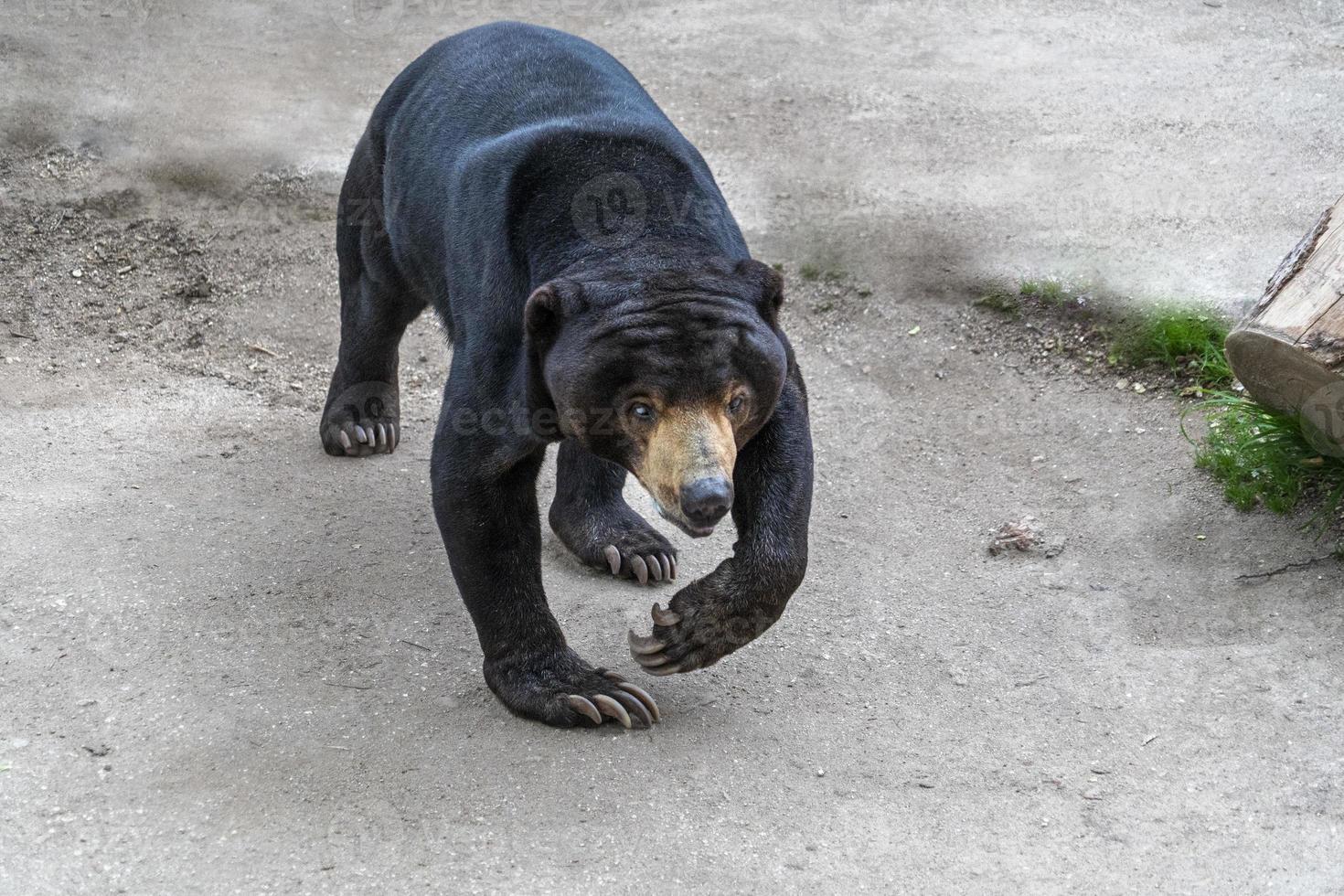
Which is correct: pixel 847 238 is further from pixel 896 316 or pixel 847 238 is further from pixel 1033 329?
pixel 1033 329

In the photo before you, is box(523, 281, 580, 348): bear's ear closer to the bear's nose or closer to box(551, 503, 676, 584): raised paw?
the bear's nose

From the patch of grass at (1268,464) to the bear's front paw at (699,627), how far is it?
6.61 feet

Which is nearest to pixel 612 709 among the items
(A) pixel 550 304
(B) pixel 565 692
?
(B) pixel 565 692

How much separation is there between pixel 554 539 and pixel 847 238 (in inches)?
97.2

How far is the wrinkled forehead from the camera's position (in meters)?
3.32

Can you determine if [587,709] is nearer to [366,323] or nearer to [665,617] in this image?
[665,617]

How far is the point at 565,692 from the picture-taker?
3.99 meters

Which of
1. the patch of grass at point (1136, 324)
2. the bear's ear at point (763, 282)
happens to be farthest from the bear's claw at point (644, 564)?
the patch of grass at point (1136, 324)

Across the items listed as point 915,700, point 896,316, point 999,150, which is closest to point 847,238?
point 896,316

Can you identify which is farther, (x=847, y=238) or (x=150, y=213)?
(x=150, y=213)

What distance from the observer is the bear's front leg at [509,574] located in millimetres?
3855

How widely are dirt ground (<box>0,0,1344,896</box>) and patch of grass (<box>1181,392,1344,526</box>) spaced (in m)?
0.10

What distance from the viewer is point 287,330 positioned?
6926 millimetres

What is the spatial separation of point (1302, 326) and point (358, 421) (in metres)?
3.48
